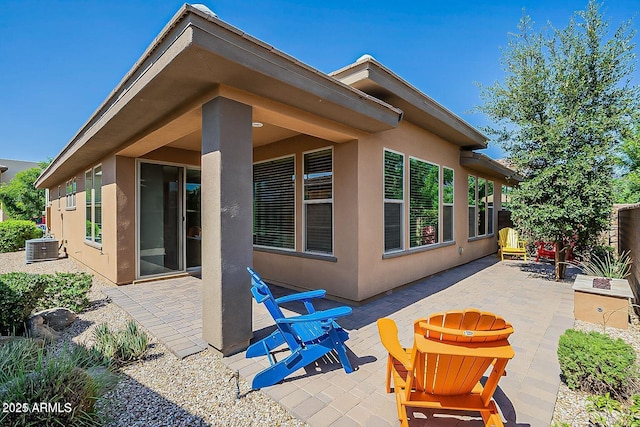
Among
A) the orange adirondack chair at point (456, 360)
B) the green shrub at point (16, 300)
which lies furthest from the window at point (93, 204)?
the orange adirondack chair at point (456, 360)

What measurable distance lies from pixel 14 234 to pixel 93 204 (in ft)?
32.1

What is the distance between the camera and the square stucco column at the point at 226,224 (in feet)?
10.9

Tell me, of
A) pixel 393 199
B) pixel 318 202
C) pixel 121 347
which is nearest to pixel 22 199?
pixel 318 202

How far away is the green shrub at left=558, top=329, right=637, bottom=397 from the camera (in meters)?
2.60

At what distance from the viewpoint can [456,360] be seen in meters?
1.98

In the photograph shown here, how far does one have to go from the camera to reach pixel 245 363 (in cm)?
320

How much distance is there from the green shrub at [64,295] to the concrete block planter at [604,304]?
26.2 ft

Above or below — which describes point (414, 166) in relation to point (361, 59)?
below

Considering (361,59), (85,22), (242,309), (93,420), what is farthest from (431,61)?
(93,420)

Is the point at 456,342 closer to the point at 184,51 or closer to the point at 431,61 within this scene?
the point at 184,51

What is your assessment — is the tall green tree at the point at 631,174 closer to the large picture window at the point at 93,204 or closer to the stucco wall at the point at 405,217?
the stucco wall at the point at 405,217

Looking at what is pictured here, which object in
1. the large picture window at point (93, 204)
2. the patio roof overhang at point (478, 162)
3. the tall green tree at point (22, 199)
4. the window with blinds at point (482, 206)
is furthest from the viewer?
the tall green tree at point (22, 199)

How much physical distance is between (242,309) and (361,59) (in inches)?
162

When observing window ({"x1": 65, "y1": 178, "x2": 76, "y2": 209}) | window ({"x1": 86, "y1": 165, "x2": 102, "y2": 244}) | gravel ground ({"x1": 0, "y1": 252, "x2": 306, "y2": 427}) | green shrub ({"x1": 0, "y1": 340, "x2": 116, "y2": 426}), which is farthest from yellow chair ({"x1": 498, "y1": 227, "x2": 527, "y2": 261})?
window ({"x1": 65, "y1": 178, "x2": 76, "y2": 209})
